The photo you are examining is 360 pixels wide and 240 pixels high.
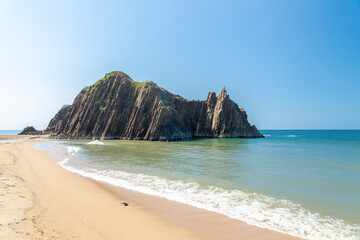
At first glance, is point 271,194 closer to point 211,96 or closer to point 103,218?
point 103,218

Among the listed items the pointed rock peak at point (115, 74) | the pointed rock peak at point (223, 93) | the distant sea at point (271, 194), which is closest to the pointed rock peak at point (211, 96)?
the pointed rock peak at point (223, 93)

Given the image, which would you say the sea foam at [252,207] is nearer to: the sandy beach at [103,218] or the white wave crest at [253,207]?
the white wave crest at [253,207]

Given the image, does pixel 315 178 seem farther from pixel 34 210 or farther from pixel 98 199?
pixel 34 210

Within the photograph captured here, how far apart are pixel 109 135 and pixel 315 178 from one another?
69.4 metres

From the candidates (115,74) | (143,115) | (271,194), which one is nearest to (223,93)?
(143,115)

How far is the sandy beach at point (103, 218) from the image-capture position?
5.68 m

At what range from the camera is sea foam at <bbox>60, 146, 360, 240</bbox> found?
662 cm

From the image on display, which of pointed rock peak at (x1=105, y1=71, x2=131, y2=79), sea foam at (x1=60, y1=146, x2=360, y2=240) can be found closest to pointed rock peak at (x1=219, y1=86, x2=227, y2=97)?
pointed rock peak at (x1=105, y1=71, x2=131, y2=79)

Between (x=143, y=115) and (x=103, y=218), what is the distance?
67636mm

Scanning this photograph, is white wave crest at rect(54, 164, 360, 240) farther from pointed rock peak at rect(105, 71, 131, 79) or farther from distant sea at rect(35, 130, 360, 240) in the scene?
pointed rock peak at rect(105, 71, 131, 79)

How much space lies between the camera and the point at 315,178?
1405 cm

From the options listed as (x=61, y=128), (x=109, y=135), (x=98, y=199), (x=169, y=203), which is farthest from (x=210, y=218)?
(x=61, y=128)

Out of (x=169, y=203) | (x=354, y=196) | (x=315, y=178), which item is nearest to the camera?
(x=169, y=203)

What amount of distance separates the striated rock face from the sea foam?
177 feet
